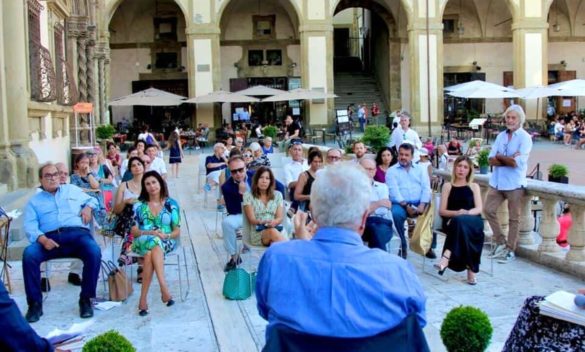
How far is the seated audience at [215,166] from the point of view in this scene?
13.3 m

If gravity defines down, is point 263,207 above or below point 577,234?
above

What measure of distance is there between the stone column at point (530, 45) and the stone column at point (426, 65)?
3930mm

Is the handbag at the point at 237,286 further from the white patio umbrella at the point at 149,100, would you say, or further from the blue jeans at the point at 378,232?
the white patio umbrella at the point at 149,100

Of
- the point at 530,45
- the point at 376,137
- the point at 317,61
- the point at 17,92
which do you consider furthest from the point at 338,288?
the point at 530,45

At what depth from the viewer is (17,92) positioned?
37.7 feet

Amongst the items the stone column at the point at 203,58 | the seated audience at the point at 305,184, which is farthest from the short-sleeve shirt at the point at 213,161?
the stone column at the point at 203,58

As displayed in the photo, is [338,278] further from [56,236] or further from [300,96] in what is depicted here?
[300,96]

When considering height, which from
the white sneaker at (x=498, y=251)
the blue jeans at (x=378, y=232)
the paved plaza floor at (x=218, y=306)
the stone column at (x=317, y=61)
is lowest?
the paved plaza floor at (x=218, y=306)

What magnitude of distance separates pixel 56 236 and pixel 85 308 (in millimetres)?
715

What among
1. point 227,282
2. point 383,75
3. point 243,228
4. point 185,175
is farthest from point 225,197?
point 383,75

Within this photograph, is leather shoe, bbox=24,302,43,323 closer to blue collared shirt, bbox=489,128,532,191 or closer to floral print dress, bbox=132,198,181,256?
floral print dress, bbox=132,198,181,256

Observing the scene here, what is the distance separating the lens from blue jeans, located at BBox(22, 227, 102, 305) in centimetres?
629

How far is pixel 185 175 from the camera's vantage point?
2006cm

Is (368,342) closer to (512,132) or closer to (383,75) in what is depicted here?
(512,132)
